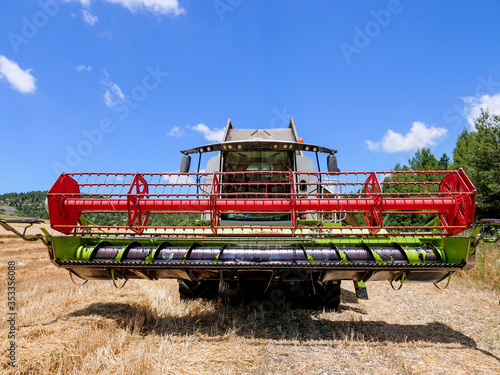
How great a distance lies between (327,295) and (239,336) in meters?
1.48

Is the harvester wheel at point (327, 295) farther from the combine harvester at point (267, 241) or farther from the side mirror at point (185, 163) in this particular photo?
the side mirror at point (185, 163)

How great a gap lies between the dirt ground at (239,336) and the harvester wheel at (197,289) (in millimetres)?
149

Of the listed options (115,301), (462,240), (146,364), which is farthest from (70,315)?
(462,240)

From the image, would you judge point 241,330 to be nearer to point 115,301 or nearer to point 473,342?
point 115,301

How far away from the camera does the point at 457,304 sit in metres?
4.71

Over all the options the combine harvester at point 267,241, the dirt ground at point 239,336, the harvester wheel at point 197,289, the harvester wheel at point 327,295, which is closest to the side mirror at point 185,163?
the combine harvester at point 267,241

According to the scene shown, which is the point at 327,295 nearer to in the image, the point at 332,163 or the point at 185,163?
the point at 332,163

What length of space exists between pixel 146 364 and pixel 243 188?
3.53m

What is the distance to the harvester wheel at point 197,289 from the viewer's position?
14.6 ft

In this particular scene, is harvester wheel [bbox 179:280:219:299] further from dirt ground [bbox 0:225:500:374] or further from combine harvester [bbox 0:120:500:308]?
combine harvester [bbox 0:120:500:308]

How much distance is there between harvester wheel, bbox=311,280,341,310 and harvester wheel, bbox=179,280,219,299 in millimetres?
1472

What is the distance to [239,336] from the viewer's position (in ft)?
10.7

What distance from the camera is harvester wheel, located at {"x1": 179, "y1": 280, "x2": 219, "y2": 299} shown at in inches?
175

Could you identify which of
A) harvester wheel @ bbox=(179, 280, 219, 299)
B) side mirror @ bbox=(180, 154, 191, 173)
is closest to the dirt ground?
harvester wheel @ bbox=(179, 280, 219, 299)
